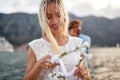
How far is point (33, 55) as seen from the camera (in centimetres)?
282

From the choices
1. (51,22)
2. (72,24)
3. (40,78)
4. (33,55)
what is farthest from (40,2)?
(72,24)

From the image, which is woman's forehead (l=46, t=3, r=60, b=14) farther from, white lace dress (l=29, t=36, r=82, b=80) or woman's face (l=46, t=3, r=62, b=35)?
white lace dress (l=29, t=36, r=82, b=80)

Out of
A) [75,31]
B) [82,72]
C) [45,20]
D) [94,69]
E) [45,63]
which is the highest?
[45,20]

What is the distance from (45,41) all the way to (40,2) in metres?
0.32

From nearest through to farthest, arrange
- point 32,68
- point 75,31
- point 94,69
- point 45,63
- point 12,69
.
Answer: point 45,63 < point 32,68 < point 75,31 < point 94,69 < point 12,69

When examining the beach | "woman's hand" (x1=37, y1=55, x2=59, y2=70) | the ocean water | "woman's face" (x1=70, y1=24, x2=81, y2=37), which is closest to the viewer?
"woman's hand" (x1=37, y1=55, x2=59, y2=70)

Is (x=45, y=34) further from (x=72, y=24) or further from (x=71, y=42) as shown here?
(x=72, y=24)

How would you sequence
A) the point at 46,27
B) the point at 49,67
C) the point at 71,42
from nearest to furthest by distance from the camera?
the point at 49,67 < the point at 46,27 < the point at 71,42

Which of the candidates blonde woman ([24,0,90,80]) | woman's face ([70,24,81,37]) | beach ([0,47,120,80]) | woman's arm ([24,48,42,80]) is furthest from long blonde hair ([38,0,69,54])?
beach ([0,47,120,80])

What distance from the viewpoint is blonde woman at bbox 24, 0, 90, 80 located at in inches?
107

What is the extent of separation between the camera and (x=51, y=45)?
2.79 metres

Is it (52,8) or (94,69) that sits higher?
(52,8)

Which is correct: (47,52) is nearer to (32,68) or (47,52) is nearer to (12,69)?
(32,68)

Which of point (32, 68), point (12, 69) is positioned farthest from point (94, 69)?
point (32, 68)
